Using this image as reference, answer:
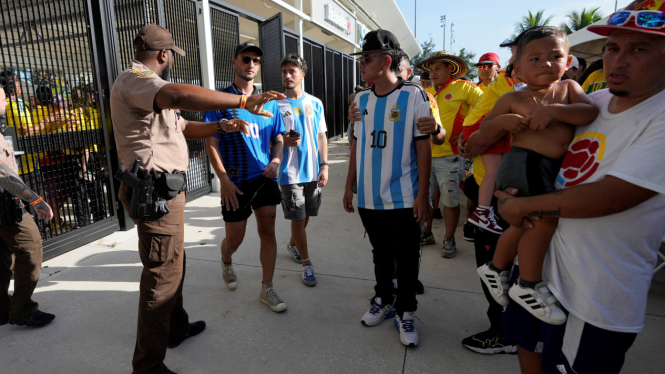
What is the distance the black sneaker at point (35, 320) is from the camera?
261cm

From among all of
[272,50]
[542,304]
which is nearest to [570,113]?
[542,304]

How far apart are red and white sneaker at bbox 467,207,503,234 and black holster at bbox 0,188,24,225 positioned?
302cm

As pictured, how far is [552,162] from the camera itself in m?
1.50

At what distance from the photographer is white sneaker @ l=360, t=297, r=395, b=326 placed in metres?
2.65

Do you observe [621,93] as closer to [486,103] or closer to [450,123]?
[486,103]

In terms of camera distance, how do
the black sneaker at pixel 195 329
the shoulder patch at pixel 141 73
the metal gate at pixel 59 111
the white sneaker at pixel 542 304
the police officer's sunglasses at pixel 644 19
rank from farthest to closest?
the metal gate at pixel 59 111 < the black sneaker at pixel 195 329 < the shoulder patch at pixel 141 73 < the white sneaker at pixel 542 304 < the police officer's sunglasses at pixel 644 19

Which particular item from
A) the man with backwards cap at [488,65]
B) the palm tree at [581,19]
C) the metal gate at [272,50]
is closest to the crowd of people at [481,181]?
the man with backwards cap at [488,65]

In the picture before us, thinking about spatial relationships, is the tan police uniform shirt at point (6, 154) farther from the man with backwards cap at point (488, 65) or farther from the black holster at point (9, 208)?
the man with backwards cap at point (488, 65)

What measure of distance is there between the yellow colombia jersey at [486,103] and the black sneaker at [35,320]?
3.36m

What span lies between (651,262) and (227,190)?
2462 millimetres

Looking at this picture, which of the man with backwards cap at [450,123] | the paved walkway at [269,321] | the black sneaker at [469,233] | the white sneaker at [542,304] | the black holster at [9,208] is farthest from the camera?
the black sneaker at [469,233]

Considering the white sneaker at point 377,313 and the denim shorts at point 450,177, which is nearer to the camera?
the white sneaker at point 377,313

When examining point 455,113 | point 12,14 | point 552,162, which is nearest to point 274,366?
point 552,162

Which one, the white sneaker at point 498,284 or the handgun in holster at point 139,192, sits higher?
the handgun in holster at point 139,192
